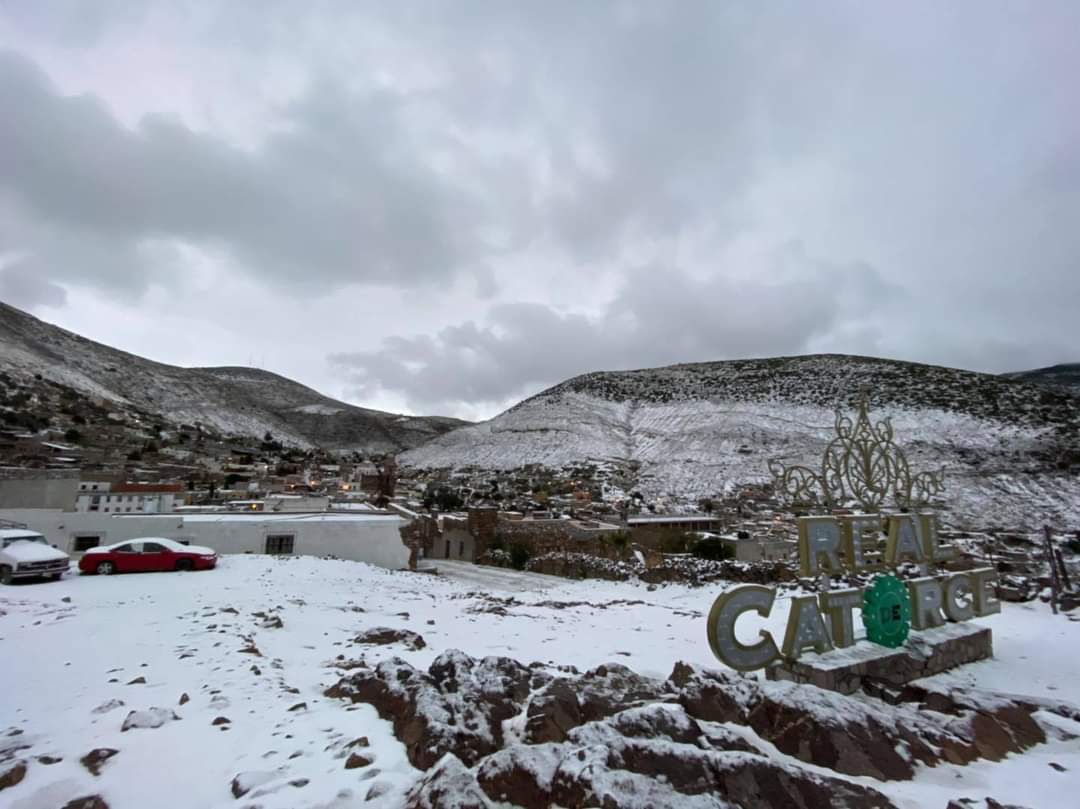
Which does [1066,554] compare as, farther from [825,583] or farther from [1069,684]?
[825,583]

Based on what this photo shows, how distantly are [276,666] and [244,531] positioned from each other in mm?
16844

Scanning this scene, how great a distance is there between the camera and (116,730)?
514 cm

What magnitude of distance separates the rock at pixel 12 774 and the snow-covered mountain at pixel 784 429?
4774 cm

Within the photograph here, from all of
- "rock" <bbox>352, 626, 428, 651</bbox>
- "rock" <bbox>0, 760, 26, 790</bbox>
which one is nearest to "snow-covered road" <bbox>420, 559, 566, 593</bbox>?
"rock" <bbox>352, 626, 428, 651</bbox>

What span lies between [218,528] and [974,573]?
24773 mm

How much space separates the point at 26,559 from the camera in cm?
1390

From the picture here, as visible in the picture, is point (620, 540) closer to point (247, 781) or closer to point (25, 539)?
point (25, 539)

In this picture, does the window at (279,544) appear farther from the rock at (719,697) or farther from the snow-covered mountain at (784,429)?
the snow-covered mountain at (784,429)

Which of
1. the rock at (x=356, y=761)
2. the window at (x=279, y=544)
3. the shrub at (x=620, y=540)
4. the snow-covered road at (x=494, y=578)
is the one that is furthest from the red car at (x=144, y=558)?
the shrub at (x=620, y=540)

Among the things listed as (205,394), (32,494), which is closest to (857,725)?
(32,494)

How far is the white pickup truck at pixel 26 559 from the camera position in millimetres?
13727

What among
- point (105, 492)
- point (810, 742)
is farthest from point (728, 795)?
point (105, 492)

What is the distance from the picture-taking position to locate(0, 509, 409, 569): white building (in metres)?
20.0

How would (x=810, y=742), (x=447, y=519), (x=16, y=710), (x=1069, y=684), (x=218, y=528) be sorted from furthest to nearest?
(x=447, y=519), (x=218, y=528), (x=1069, y=684), (x=16, y=710), (x=810, y=742)
